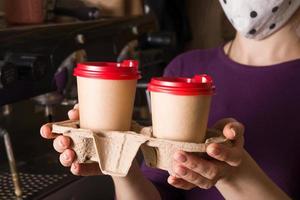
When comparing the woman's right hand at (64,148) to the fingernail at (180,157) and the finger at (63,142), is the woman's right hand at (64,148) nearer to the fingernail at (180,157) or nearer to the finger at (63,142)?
the finger at (63,142)

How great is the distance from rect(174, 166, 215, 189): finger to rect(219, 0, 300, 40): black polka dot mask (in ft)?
1.27

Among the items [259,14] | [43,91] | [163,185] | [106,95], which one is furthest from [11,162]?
[259,14]

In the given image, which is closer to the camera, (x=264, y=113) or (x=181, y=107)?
(x=181, y=107)

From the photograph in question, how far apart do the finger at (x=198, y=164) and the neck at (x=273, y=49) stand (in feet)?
1.27

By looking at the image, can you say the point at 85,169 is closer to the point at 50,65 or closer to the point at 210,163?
the point at 210,163

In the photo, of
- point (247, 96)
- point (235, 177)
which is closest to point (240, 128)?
point (235, 177)

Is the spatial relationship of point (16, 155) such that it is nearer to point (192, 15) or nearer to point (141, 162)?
point (141, 162)

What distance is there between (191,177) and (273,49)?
0.42 metres

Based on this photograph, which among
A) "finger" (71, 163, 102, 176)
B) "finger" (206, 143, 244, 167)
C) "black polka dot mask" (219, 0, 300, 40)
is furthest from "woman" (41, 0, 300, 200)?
"finger" (206, 143, 244, 167)

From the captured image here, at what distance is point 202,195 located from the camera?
914 mm

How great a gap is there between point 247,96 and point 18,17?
454mm

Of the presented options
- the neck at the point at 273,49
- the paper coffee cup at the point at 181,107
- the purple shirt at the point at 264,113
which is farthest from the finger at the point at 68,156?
the neck at the point at 273,49

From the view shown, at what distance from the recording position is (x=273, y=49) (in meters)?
→ 0.93

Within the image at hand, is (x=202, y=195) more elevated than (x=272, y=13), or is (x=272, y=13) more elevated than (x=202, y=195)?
(x=272, y=13)
